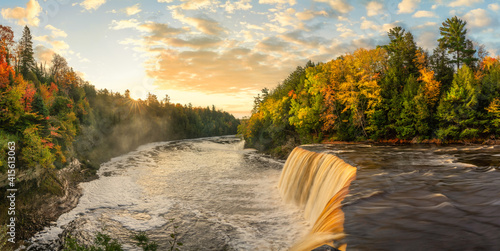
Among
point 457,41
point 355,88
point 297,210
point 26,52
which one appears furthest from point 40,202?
point 457,41

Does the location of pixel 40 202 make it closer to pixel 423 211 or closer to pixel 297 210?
pixel 297 210

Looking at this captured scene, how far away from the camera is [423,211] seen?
6.44 metres

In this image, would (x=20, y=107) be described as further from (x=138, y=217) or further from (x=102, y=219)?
(x=138, y=217)

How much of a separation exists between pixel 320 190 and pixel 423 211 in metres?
5.65

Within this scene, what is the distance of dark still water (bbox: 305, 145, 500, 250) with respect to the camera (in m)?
4.87

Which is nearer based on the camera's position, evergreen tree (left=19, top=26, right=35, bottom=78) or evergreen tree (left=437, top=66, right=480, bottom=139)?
evergreen tree (left=437, top=66, right=480, bottom=139)

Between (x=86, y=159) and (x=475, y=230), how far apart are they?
1430 inches

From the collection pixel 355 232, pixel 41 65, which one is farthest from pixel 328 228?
pixel 41 65

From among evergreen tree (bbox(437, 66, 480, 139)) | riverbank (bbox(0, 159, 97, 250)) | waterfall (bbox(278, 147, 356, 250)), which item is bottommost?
riverbank (bbox(0, 159, 97, 250))

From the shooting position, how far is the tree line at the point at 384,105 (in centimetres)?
3020

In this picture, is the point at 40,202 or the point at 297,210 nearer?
the point at 297,210

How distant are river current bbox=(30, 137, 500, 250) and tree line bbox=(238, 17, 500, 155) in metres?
19.4

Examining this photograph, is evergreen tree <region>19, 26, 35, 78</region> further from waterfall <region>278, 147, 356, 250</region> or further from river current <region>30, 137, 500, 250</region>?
waterfall <region>278, 147, 356, 250</region>

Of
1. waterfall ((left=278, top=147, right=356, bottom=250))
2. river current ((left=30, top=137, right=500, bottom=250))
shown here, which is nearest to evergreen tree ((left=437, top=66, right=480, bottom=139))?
river current ((left=30, top=137, right=500, bottom=250))
